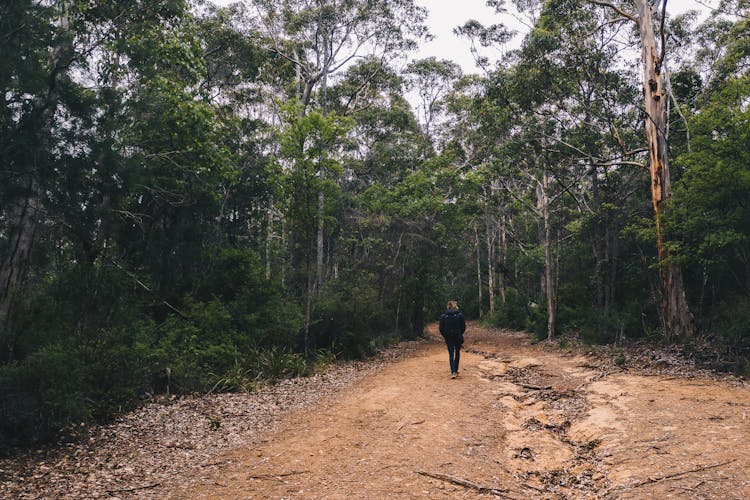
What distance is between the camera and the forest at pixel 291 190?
24.0ft

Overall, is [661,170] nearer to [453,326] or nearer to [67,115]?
[453,326]

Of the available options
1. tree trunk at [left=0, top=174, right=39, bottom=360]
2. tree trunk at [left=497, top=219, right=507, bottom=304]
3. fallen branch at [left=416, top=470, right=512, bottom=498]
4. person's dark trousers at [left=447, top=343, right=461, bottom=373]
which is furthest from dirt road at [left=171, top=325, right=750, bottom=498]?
tree trunk at [left=497, top=219, right=507, bottom=304]

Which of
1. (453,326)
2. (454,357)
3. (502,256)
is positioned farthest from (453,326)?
(502,256)

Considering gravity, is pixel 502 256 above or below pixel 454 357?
above

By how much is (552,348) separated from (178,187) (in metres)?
13.9

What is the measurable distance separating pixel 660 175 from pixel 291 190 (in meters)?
10.6

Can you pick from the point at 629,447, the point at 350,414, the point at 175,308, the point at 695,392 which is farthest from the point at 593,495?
the point at 175,308

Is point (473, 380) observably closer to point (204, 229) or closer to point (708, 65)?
point (204, 229)

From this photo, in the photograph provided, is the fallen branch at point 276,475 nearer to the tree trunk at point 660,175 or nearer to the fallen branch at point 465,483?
the fallen branch at point 465,483

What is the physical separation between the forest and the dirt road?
285 centimetres

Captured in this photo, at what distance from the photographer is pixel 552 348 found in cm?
1688

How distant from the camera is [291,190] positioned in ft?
43.8

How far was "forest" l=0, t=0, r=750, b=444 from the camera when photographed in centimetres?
732

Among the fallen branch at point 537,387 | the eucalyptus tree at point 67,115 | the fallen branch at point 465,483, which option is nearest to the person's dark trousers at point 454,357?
the fallen branch at point 537,387
